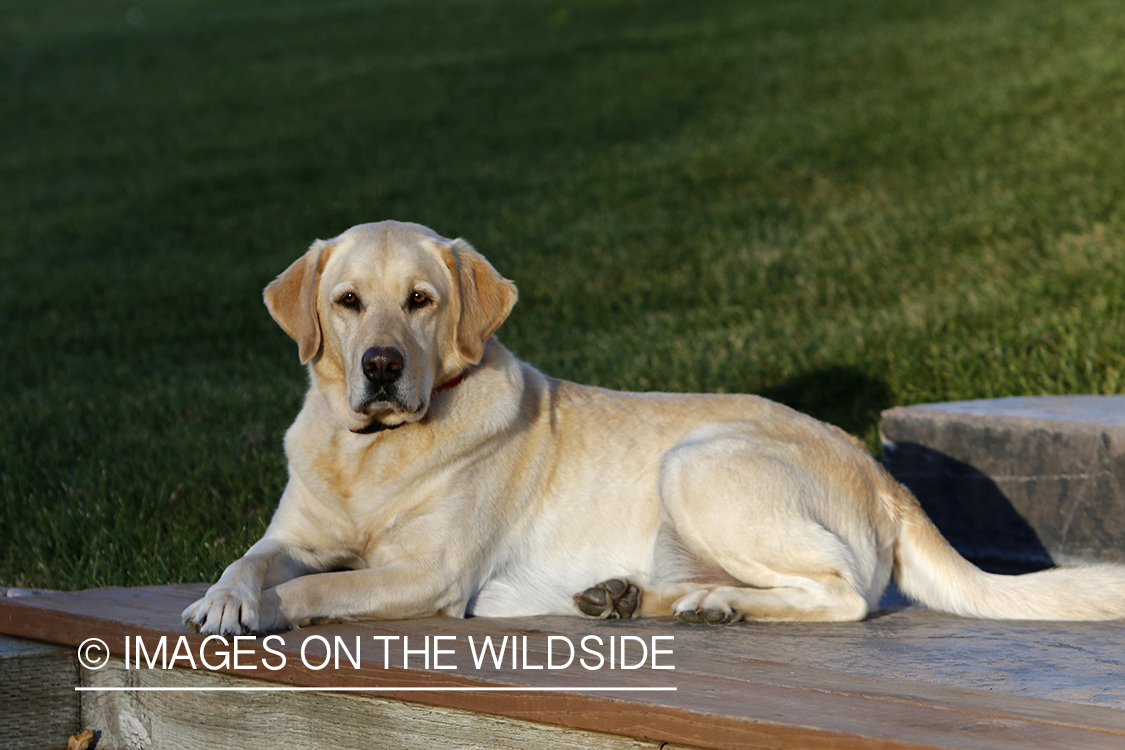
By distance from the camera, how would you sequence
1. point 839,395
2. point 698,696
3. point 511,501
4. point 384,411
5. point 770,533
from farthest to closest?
point 839,395, point 511,501, point 770,533, point 384,411, point 698,696

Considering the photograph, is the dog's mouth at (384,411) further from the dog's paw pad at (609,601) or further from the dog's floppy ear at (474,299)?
the dog's paw pad at (609,601)

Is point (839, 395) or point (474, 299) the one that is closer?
point (474, 299)

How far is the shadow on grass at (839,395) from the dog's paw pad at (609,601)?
259 cm

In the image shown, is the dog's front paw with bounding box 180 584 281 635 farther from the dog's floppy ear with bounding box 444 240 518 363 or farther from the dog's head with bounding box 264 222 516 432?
the dog's floppy ear with bounding box 444 240 518 363

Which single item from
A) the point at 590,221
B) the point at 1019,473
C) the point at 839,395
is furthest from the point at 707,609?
the point at 590,221

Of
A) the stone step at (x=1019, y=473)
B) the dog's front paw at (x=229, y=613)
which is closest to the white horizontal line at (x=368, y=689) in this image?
the dog's front paw at (x=229, y=613)

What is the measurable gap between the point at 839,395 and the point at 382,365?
3.65m

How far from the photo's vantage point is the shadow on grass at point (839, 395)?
6.00 meters

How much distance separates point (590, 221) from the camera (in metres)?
11.1

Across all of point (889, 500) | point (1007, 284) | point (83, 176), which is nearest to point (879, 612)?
point (889, 500)

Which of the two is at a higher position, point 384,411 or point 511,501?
point 384,411

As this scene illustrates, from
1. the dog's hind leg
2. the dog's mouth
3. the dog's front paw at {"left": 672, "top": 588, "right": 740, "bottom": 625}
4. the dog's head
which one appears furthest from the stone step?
the dog's mouth

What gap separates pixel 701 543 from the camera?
364cm

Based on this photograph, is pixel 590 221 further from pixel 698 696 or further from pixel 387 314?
pixel 698 696
